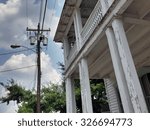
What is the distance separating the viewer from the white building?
14.8 ft

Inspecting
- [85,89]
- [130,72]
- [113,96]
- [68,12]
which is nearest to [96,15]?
[85,89]

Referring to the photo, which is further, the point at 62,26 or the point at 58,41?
the point at 58,41

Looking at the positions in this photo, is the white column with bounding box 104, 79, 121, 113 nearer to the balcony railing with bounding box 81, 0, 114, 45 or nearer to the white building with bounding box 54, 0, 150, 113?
the white building with bounding box 54, 0, 150, 113

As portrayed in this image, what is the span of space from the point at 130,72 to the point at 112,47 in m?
1.05

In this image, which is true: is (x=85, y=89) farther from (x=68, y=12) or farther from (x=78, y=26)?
(x=68, y=12)

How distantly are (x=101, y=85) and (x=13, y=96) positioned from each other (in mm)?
16016

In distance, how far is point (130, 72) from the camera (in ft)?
14.3

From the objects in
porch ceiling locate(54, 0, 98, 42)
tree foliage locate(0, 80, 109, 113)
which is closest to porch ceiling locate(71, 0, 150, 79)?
porch ceiling locate(54, 0, 98, 42)

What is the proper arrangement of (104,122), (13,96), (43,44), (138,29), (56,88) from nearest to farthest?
(104,122) → (138,29) → (43,44) → (56,88) → (13,96)

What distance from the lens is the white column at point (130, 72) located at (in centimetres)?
405

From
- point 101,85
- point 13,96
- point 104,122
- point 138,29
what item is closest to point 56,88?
point 101,85

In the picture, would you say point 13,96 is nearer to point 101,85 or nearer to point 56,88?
point 56,88

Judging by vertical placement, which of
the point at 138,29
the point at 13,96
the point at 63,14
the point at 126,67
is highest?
the point at 13,96

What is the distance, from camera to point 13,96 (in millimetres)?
33031
